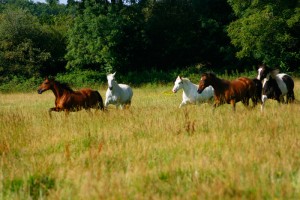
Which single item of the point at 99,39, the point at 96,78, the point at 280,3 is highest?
the point at 280,3

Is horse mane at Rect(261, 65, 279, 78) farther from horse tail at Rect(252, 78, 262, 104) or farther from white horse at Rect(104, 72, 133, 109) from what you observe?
white horse at Rect(104, 72, 133, 109)

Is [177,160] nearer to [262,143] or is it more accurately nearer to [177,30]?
[262,143]

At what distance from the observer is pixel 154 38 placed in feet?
141

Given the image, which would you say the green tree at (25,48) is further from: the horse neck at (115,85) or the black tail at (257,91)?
the black tail at (257,91)

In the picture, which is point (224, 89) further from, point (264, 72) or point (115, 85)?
point (115, 85)

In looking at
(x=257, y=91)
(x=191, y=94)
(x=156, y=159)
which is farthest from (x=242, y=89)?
(x=156, y=159)

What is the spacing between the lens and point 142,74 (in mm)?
38281

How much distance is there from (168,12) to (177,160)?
38.9m

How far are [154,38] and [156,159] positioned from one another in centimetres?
3745

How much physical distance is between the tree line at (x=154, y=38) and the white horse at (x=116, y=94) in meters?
19.9

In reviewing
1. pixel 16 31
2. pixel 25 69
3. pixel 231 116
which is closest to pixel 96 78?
pixel 25 69

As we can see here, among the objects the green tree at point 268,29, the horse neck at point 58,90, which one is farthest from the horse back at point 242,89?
the green tree at point 268,29

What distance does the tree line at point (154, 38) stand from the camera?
34.6 meters

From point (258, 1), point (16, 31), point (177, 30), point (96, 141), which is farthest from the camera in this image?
point (177, 30)
